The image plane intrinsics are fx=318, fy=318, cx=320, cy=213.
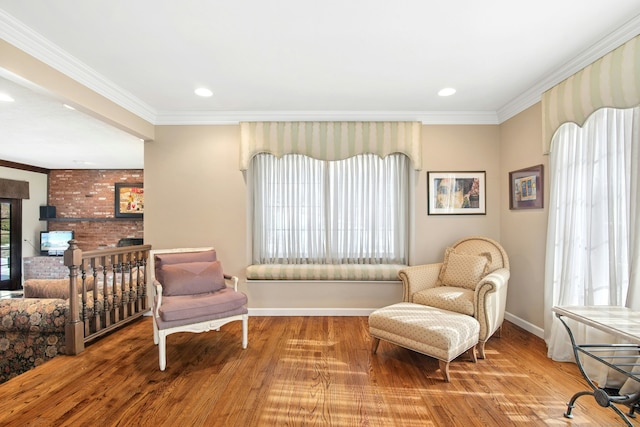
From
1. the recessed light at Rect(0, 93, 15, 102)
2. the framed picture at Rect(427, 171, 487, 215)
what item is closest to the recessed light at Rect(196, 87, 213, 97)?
the recessed light at Rect(0, 93, 15, 102)

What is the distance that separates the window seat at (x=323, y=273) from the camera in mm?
3947

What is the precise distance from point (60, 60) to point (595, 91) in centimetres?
432

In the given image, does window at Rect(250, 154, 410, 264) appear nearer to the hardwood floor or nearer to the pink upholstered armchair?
the pink upholstered armchair

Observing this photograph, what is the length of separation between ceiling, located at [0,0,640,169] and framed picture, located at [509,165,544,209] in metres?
0.75

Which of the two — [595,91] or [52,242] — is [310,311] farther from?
[52,242]

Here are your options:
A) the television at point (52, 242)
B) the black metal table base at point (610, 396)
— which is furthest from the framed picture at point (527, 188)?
the television at point (52, 242)

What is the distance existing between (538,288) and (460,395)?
5.74ft

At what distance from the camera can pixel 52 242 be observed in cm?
772

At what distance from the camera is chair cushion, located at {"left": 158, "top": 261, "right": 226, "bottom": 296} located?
3096 mm

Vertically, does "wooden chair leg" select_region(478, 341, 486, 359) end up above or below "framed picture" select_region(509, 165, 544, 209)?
below

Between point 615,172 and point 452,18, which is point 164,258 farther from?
point 615,172

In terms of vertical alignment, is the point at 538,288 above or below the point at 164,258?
below

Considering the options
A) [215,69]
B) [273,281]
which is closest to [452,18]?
[215,69]

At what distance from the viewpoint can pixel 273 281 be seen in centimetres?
405
